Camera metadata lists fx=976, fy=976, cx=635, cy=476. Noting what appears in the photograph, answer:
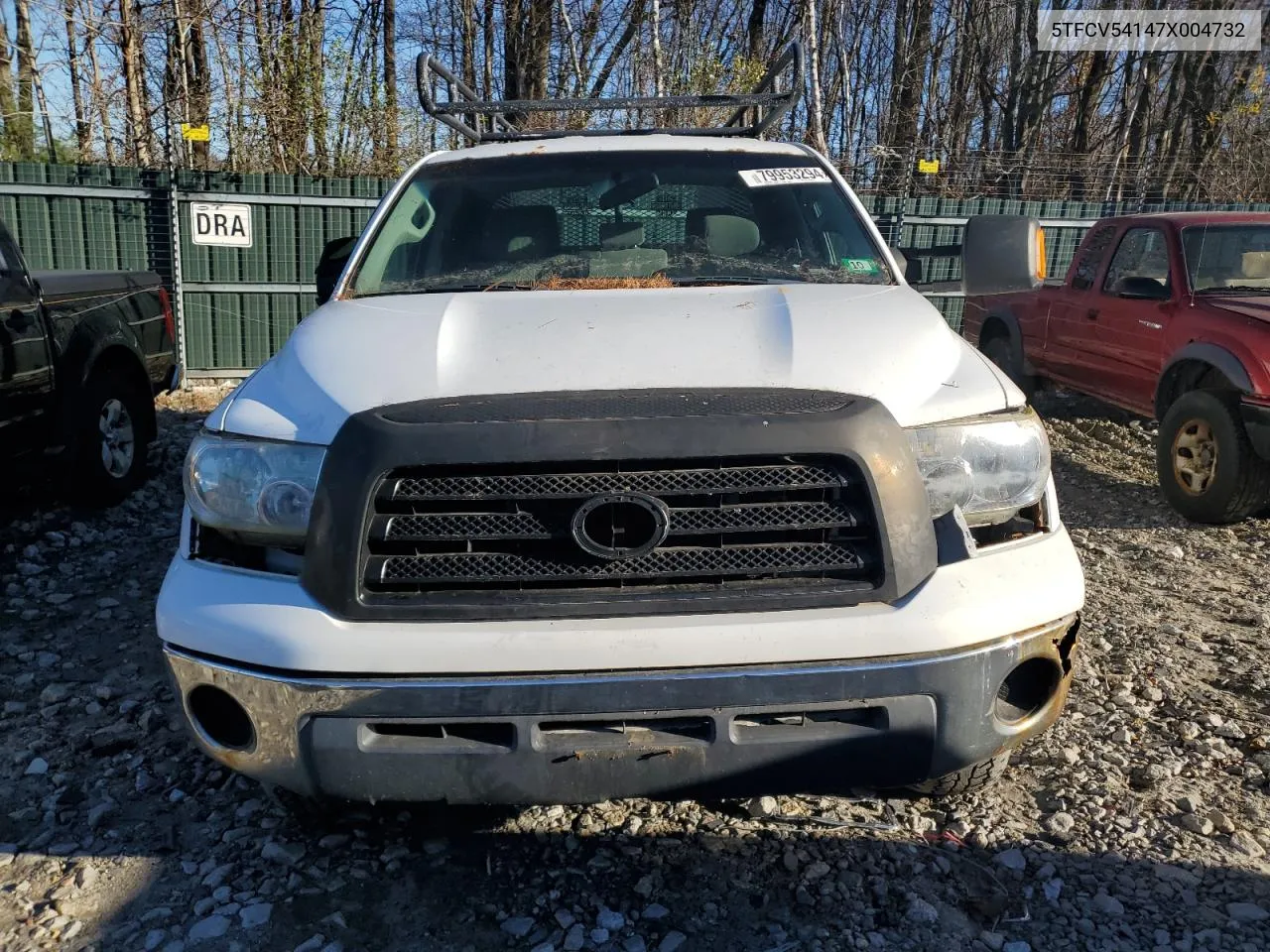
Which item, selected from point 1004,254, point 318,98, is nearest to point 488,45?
point 318,98

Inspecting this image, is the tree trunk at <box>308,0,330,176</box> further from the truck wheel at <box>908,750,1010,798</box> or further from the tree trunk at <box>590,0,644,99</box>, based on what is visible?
the truck wheel at <box>908,750,1010,798</box>

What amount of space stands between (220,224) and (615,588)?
1005 cm

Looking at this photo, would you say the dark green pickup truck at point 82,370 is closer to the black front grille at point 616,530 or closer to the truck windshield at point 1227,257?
the black front grille at point 616,530

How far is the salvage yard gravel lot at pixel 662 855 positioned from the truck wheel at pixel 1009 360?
524cm

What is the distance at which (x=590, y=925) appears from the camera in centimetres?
236

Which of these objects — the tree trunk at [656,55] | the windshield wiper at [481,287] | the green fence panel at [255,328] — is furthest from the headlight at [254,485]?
the tree trunk at [656,55]

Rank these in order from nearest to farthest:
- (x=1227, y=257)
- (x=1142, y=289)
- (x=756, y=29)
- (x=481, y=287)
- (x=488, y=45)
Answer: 1. (x=481, y=287)
2. (x=1227, y=257)
3. (x=1142, y=289)
4. (x=488, y=45)
5. (x=756, y=29)

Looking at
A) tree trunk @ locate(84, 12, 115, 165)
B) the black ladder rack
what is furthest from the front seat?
tree trunk @ locate(84, 12, 115, 165)

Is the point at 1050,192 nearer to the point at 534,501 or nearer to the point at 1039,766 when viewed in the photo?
the point at 1039,766

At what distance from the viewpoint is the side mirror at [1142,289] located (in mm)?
6562

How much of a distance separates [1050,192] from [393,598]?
16626 millimetres

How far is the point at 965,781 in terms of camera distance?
261 centimetres

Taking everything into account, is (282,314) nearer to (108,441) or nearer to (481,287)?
(108,441)

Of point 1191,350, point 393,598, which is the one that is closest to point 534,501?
point 393,598
